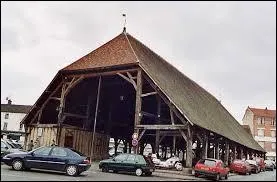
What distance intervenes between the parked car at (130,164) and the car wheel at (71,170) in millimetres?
4034

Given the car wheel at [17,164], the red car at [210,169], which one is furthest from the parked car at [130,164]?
the car wheel at [17,164]

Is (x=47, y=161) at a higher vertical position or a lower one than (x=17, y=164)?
higher

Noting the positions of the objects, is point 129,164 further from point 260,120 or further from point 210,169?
point 260,120

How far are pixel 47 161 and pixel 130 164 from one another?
16.4ft

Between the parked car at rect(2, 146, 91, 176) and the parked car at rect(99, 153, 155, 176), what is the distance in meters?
3.72

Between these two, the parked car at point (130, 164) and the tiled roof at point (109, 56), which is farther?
the tiled roof at point (109, 56)

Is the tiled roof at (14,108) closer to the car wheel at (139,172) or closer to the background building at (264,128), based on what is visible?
the background building at (264,128)

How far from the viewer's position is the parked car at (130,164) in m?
20.7

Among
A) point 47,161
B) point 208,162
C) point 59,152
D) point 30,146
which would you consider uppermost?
point 30,146

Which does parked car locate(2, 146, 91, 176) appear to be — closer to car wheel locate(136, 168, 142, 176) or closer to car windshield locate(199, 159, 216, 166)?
car wheel locate(136, 168, 142, 176)

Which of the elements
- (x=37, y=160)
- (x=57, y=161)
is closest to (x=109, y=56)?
(x=57, y=161)

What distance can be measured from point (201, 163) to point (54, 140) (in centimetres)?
1066

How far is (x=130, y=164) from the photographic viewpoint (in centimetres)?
2091

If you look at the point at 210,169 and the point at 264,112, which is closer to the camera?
the point at 210,169
